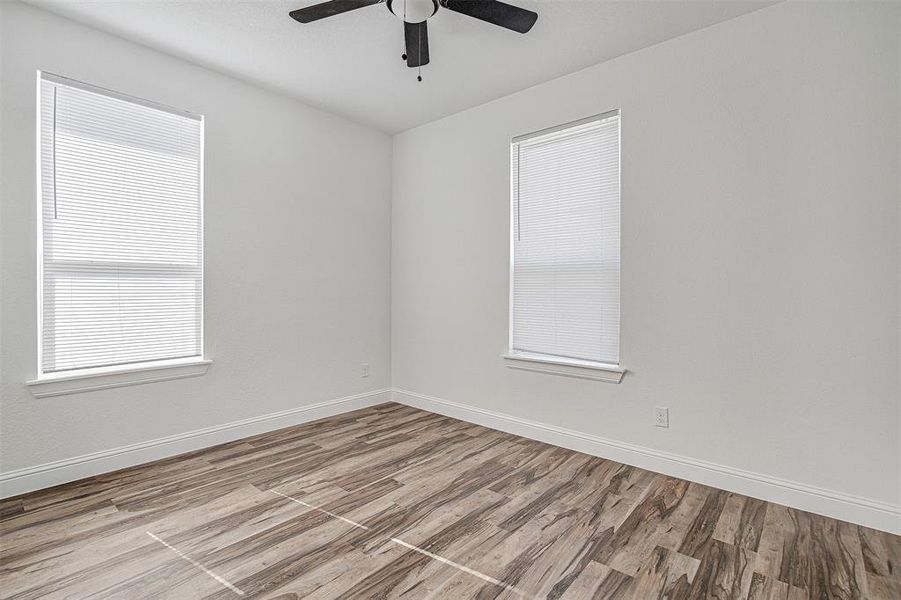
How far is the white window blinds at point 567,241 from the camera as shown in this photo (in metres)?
3.01

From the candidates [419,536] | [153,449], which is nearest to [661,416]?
[419,536]

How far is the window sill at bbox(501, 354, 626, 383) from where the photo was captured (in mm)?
2951

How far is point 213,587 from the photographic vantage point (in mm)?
1691

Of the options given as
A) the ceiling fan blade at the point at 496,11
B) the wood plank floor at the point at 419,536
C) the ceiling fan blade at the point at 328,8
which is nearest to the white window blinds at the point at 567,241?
the wood plank floor at the point at 419,536

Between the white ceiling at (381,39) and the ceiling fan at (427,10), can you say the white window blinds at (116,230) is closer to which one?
the white ceiling at (381,39)

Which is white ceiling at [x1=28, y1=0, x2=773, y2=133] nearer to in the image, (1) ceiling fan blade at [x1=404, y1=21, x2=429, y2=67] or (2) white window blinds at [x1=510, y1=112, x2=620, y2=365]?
(1) ceiling fan blade at [x1=404, y1=21, x2=429, y2=67]

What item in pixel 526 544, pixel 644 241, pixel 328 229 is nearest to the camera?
pixel 526 544

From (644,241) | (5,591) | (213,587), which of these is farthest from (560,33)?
(5,591)

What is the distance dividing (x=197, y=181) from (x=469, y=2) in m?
Result: 2.20

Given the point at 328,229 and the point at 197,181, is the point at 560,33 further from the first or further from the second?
the point at 197,181

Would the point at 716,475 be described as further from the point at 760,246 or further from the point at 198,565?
the point at 198,565

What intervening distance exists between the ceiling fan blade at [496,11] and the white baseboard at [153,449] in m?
3.04

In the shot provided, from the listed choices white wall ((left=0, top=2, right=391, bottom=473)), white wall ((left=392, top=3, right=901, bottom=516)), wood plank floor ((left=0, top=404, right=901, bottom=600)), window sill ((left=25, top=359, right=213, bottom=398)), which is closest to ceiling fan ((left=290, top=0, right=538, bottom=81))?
white wall ((left=392, top=3, right=901, bottom=516))

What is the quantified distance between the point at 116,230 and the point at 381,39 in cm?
200
